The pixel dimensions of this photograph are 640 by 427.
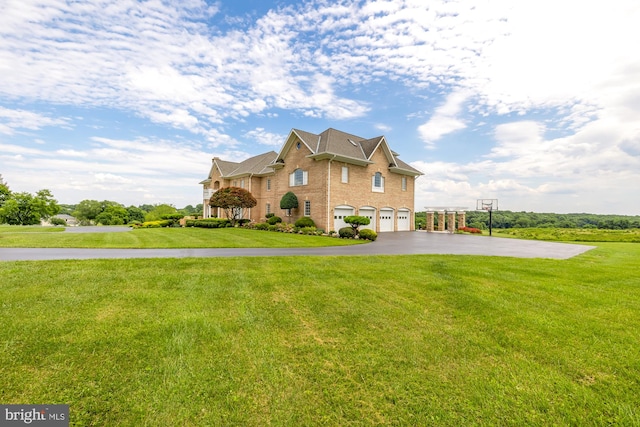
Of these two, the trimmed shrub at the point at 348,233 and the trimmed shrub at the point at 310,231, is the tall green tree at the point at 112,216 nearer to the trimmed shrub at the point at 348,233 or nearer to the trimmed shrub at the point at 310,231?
the trimmed shrub at the point at 310,231

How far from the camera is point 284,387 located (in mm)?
2992

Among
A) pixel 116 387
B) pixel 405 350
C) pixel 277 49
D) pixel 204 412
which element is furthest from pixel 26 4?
pixel 405 350

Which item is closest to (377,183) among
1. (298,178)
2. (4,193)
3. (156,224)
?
(298,178)

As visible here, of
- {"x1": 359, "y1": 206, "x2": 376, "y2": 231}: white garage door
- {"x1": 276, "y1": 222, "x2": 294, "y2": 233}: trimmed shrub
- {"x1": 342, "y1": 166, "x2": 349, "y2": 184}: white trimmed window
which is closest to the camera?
{"x1": 276, "y1": 222, "x2": 294, "y2": 233}: trimmed shrub

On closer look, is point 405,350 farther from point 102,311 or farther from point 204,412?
point 102,311

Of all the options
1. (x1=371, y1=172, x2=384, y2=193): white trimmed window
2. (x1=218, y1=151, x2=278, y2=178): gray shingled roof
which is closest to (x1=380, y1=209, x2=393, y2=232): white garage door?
(x1=371, y1=172, x2=384, y2=193): white trimmed window

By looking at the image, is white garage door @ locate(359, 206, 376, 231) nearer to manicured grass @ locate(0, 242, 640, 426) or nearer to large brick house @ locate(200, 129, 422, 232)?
large brick house @ locate(200, 129, 422, 232)

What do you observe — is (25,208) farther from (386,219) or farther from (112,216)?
(386,219)

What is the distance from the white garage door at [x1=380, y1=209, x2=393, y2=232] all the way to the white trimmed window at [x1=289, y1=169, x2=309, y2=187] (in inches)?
354

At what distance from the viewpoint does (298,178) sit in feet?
85.8

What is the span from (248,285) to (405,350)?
4142mm

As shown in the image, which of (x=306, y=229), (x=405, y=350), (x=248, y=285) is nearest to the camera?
(x=405, y=350)

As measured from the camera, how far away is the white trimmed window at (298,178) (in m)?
25.2

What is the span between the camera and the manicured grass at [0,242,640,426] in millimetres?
2684
